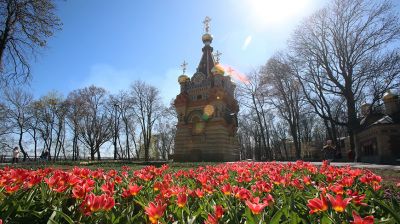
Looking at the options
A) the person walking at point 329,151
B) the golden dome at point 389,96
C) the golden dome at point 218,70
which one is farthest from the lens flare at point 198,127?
the golden dome at point 389,96

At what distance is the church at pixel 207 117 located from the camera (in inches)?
1436

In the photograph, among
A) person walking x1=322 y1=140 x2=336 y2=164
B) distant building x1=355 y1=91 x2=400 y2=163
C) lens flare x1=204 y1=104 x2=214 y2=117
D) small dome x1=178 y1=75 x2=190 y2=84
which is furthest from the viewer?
small dome x1=178 y1=75 x2=190 y2=84

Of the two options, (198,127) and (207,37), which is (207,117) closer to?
(198,127)

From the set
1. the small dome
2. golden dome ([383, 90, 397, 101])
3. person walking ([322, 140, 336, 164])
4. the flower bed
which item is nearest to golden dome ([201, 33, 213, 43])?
the small dome

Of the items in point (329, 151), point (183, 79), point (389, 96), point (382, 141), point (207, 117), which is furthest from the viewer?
point (183, 79)

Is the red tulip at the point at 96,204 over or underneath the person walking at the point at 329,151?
over

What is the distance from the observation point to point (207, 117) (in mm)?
37844

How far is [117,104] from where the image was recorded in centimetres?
4709

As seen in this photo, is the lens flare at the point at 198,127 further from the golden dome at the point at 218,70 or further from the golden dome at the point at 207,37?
the golden dome at the point at 207,37

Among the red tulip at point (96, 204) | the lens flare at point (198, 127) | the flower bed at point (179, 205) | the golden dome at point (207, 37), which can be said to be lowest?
the flower bed at point (179, 205)

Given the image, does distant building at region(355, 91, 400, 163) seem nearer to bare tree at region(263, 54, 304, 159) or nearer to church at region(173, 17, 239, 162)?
bare tree at region(263, 54, 304, 159)

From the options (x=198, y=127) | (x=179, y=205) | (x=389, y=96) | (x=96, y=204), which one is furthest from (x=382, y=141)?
(x=96, y=204)

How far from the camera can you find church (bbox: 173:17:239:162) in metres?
36.5

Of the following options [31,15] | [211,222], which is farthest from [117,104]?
[211,222]
